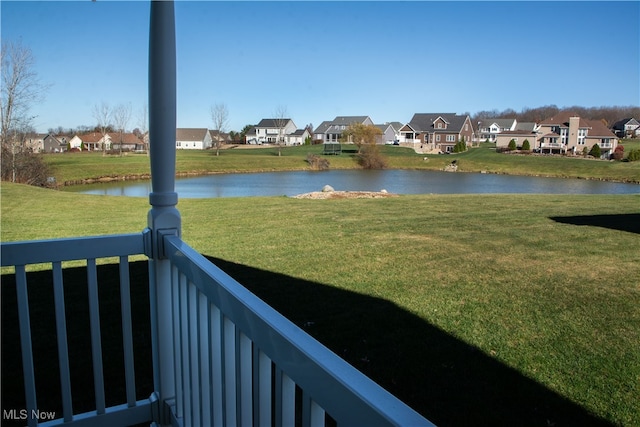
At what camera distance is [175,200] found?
7.21 ft

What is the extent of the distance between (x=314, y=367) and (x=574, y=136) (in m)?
70.0

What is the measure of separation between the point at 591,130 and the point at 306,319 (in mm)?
67690

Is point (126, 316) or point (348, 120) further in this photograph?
point (348, 120)

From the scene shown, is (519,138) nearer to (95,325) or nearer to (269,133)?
(269,133)

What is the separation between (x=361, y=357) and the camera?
3.28 meters

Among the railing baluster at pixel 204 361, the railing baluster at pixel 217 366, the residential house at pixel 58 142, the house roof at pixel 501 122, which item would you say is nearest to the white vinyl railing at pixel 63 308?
the railing baluster at pixel 204 361

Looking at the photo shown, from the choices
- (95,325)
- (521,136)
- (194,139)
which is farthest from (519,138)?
(95,325)

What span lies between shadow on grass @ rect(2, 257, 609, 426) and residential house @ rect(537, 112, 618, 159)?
204 feet

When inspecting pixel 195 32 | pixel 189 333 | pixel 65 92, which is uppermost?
pixel 195 32

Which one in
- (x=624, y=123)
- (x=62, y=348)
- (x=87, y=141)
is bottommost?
(x=62, y=348)

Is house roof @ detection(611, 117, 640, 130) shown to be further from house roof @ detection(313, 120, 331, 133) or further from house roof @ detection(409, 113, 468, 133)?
house roof @ detection(313, 120, 331, 133)

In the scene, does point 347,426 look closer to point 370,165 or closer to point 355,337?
point 355,337

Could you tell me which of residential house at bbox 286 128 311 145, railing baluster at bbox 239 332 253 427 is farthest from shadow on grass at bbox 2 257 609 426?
residential house at bbox 286 128 311 145

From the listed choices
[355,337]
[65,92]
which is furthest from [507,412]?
[65,92]
